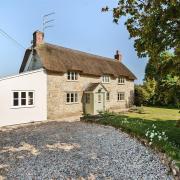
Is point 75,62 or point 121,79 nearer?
point 75,62

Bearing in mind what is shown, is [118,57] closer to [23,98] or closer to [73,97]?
[73,97]

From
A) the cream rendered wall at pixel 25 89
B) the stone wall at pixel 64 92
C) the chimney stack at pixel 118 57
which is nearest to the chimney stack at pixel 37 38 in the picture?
the stone wall at pixel 64 92

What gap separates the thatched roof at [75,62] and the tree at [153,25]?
13457 mm

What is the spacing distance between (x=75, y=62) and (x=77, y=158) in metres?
19.6

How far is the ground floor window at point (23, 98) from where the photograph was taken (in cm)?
2081

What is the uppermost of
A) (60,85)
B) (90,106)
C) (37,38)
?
(37,38)

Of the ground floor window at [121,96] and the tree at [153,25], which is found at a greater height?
the tree at [153,25]

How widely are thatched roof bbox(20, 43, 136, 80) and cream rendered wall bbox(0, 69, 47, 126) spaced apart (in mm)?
1943

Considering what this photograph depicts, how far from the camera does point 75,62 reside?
28.6 metres

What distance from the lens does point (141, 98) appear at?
39.5 meters

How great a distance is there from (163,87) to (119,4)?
4.44 metres

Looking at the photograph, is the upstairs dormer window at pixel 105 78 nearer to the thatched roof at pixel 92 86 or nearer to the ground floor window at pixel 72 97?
the thatched roof at pixel 92 86

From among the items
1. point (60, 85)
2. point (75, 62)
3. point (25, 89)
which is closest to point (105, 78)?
point (75, 62)

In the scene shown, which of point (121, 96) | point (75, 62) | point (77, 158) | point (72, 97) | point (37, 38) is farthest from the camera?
point (121, 96)
